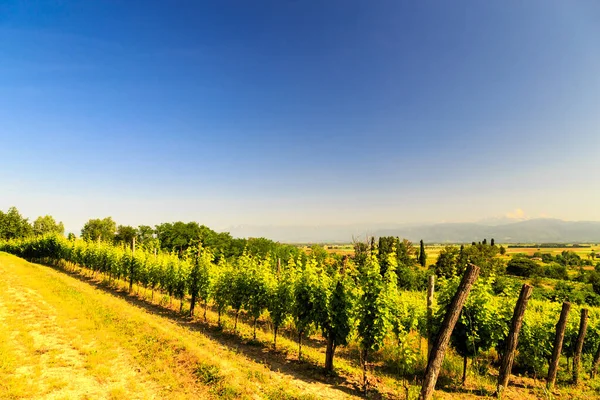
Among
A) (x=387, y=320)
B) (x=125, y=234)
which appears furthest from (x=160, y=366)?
(x=125, y=234)

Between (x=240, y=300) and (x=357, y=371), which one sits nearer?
(x=357, y=371)

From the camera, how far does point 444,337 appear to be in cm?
873

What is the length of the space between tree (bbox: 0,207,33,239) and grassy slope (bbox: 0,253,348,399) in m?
99.1

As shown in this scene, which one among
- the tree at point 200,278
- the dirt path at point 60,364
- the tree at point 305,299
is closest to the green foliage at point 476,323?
the tree at point 305,299

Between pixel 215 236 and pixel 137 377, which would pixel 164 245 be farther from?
pixel 137 377

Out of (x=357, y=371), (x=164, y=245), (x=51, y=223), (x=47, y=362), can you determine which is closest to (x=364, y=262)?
(x=357, y=371)

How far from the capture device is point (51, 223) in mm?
109625

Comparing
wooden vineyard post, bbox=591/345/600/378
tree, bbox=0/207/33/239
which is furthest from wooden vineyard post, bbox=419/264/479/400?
tree, bbox=0/207/33/239

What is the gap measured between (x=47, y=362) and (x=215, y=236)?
182ft

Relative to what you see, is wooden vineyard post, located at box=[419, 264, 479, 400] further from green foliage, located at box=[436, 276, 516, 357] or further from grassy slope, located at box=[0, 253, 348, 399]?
grassy slope, located at box=[0, 253, 348, 399]

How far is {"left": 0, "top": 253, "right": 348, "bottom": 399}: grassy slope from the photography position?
886 cm

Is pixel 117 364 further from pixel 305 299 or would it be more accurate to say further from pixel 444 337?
pixel 444 337

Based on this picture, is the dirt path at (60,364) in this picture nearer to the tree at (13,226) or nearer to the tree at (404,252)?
the tree at (404,252)

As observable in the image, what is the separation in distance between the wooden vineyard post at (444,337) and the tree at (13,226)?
380 ft
